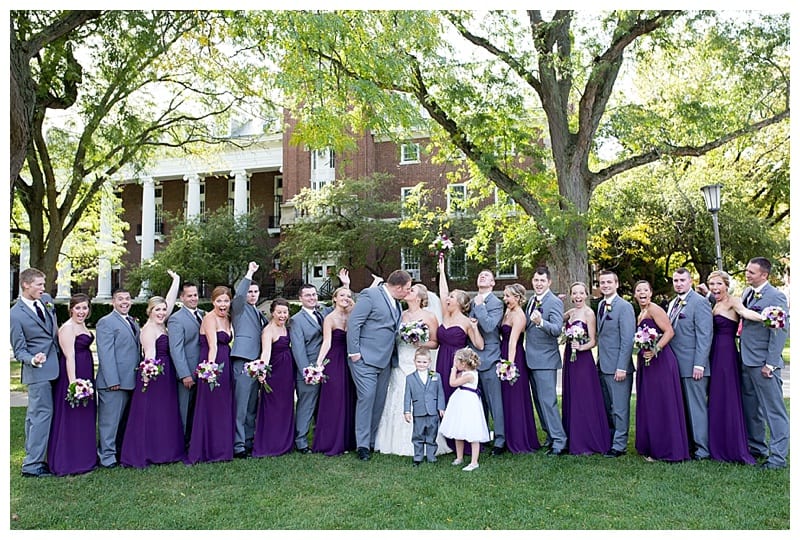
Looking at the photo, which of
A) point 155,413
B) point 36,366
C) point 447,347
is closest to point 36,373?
point 36,366

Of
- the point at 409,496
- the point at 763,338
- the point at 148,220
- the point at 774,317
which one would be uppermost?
the point at 148,220

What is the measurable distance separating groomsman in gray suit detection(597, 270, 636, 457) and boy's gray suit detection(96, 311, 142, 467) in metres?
5.12

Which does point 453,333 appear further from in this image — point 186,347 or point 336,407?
point 186,347

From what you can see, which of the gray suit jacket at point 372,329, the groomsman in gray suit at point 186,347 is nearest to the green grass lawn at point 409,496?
the groomsman in gray suit at point 186,347

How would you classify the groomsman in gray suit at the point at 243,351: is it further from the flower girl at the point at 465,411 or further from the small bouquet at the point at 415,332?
the flower girl at the point at 465,411

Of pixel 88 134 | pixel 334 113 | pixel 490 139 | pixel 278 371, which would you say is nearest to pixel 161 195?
pixel 88 134

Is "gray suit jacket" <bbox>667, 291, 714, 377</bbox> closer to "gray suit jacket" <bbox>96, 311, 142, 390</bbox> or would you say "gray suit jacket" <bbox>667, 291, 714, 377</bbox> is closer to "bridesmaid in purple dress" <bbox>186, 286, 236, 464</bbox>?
"bridesmaid in purple dress" <bbox>186, 286, 236, 464</bbox>

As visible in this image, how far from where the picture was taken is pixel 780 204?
31.2 metres

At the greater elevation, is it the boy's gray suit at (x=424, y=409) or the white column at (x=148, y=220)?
the white column at (x=148, y=220)

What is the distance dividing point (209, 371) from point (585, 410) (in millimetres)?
4102

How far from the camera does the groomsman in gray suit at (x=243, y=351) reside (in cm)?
791

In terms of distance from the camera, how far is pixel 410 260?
128 ft

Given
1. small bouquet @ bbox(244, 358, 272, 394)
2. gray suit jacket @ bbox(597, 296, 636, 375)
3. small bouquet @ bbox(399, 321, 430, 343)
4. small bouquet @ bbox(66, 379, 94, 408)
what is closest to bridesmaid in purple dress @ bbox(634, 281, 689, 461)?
gray suit jacket @ bbox(597, 296, 636, 375)

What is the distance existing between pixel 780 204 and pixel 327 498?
30787 mm
